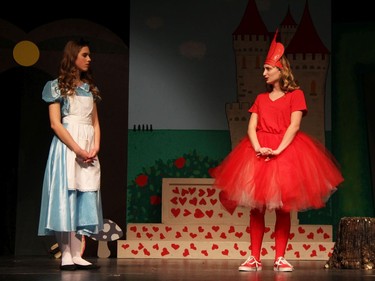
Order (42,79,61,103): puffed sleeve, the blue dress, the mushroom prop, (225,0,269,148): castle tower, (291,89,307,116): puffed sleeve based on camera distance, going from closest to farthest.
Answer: the blue dress, (42,79,61,103): puffed sleeve, (291,89,307,116): puffed sleeve, the mushroom prop, (225,0,269,148): castle tower

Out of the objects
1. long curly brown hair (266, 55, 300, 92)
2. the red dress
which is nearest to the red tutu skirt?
the red dress

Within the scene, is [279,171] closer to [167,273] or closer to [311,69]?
[167,273]

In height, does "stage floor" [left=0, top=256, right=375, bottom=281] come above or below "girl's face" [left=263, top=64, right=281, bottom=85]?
below

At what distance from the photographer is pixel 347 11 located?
21.0ft

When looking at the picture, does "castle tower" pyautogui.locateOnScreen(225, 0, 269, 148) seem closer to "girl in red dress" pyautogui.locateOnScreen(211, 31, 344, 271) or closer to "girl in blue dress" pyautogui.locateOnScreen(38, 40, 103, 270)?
"girl in red dress" pyautogui.locateOnScreen(211, 31, 344, 271)

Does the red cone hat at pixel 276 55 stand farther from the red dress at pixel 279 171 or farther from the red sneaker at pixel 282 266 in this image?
the red sneaker at pixel 282 266

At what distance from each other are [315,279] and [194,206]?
95.5 inches

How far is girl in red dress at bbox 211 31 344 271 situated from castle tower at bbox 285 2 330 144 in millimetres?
1744

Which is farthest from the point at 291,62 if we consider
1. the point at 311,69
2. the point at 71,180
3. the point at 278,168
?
the point at 71,180

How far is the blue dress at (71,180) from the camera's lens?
13.9ft

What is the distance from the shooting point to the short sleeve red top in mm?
4445

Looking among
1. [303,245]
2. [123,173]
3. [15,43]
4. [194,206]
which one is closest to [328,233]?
[303,245]

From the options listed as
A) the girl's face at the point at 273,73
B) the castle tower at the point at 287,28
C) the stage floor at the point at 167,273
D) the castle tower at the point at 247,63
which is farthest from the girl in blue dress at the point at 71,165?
the castle tower at the point at 287,28

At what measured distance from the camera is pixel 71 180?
167 inches
